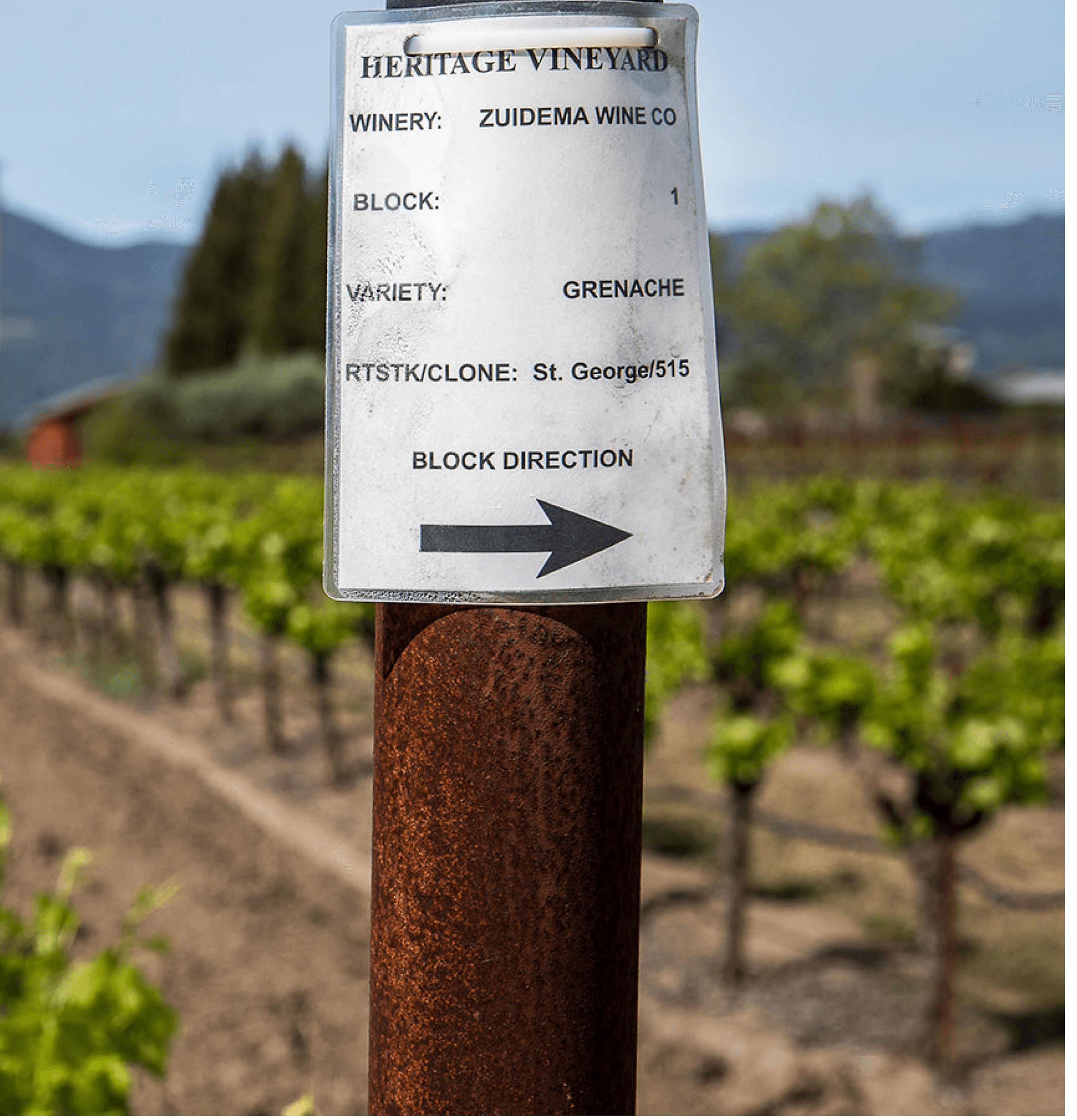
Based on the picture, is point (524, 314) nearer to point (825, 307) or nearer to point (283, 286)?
point (283, 286)

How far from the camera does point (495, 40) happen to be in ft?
3.52

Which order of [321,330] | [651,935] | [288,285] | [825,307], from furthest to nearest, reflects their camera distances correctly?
[825,307] → [288,285] → [321,330] → [651,935]

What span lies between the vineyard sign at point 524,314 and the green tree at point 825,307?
6294 cm

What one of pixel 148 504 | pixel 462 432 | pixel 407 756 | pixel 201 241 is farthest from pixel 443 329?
pixel 201 241

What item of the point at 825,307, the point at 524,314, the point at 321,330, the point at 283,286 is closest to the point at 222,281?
the point at 283,286

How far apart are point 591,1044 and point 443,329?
2.25ft

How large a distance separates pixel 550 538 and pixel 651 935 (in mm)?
5426

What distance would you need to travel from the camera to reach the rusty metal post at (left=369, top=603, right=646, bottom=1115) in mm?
1062

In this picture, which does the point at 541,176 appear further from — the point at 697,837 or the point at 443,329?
the point at 697,837

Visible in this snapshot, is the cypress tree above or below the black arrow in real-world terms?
above

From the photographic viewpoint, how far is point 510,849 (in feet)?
3.48

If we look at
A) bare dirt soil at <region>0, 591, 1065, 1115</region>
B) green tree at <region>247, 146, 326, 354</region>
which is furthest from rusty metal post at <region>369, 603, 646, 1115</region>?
green tree at <region>247, 146, 326, 354</region>

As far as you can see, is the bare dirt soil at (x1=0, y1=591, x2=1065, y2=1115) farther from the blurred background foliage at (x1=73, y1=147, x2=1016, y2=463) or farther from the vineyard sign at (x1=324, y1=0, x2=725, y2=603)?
the blurred background foliage at (x1=73, y1=147, x2=1016, y2=463)

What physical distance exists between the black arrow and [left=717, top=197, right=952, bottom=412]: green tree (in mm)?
63008
